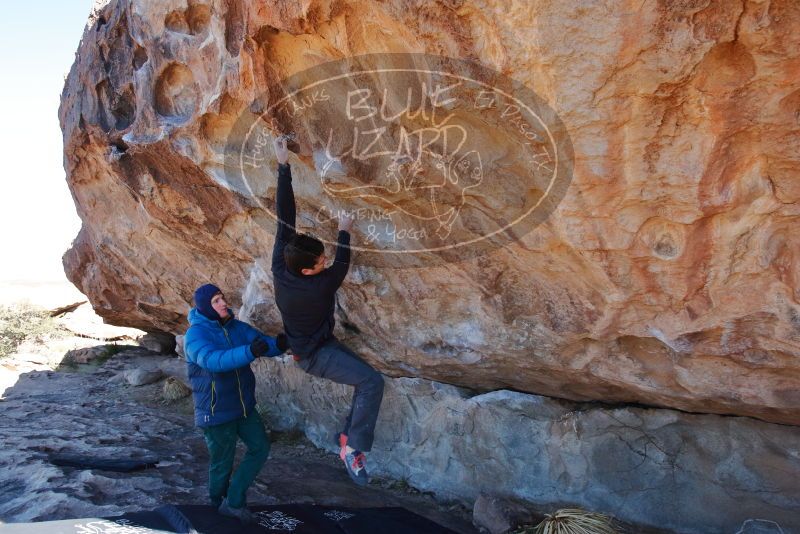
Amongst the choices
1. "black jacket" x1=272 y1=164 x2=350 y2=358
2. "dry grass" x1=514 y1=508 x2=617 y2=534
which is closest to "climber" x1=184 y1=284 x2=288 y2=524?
"black jacket" x1=272 y1=164 x2=350 y2=358

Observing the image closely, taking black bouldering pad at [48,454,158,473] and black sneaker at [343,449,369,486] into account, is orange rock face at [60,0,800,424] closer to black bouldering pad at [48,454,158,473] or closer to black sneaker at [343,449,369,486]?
black sneaker at [343,449,369,486]

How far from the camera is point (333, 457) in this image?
17.9 ft

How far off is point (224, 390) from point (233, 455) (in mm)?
399

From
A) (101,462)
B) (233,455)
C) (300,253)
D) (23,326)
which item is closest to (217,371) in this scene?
(233,455)

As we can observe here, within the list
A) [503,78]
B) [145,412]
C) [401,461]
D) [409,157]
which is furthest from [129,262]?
[503,78]

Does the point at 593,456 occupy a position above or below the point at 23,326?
above

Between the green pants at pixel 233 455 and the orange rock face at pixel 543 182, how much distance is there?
118cm

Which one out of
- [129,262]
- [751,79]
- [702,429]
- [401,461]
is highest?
[751,79]

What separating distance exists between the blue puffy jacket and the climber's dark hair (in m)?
0.44

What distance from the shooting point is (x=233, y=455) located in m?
3.66

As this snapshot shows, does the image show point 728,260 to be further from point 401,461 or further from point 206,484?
point 206,484

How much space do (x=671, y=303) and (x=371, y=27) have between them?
1906 millimetres

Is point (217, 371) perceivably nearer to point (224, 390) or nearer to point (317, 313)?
point (224, 390)

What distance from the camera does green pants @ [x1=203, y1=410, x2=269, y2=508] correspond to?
3.60 m
